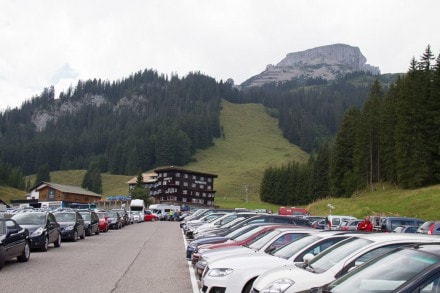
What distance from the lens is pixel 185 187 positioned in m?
144

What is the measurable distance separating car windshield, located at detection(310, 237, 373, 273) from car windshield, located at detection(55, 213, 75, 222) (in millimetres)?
20914

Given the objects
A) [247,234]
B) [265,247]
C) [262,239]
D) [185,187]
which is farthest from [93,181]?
[265,247]

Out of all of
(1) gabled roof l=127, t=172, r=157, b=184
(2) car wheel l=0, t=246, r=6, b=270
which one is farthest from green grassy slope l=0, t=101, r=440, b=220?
(2) car wheel l=0, t=246, r=6, b=270

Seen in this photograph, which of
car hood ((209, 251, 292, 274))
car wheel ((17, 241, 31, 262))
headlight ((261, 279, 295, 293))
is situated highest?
headlight ((261, 279, 295, 293))

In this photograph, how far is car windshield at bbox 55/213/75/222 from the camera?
1048 inches

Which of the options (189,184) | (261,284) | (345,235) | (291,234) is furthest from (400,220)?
(189,184)

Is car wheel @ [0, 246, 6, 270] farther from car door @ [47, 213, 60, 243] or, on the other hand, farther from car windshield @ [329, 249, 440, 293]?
car windshield @ [329, 249, 440, 293]

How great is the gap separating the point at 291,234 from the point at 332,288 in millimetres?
5905

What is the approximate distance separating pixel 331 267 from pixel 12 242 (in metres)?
10.9

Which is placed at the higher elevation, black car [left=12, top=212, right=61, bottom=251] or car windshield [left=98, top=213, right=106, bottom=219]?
black car [left=12, top=212, right=61, bottom=251]

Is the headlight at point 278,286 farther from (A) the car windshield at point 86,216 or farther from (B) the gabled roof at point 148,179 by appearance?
(B) the gabled roof at point 148,179

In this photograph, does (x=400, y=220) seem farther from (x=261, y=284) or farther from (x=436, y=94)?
(x=436, y=94)

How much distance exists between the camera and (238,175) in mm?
162250

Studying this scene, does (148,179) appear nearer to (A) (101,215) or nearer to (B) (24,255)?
(A) (101,215)
